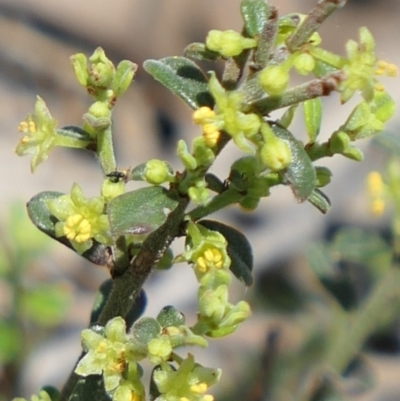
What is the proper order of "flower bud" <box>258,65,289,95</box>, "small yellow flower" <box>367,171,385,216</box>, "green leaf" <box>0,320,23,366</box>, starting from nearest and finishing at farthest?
"flower bud" <box>258,65,289,95</box> < "small yellow flower" <box>367,171,385,216</box> < "green leaf" <box>0,320,23,366</box>

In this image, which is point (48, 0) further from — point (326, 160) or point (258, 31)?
point (258, 31)

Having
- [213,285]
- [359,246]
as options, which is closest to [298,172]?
[213,285]

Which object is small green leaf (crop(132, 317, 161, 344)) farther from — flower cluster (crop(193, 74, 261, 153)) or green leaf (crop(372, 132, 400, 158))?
green leaf (crop(372, 132, 400, 158))

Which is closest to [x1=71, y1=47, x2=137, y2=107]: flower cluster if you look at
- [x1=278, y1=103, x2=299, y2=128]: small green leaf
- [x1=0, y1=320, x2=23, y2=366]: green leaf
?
[x1=278, y1=103, x2=299, y2=128]: small green leaf

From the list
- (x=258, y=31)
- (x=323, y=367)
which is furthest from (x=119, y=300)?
(x=323, y=367)

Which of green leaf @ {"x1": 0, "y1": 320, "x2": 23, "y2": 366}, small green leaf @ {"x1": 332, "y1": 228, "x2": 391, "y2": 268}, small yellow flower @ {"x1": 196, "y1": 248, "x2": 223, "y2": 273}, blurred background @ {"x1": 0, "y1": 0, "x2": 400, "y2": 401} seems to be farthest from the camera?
blurred background @ {"x1": 0, "y1": 0, "x2": 400, "y2": 401}

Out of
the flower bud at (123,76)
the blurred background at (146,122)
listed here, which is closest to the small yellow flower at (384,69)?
the flower bud at (123,76)

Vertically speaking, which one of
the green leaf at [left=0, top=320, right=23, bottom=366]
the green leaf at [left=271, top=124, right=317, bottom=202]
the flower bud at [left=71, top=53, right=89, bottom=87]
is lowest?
A: the green leaf at [left=0, top=320, right=23, bottom=366]
